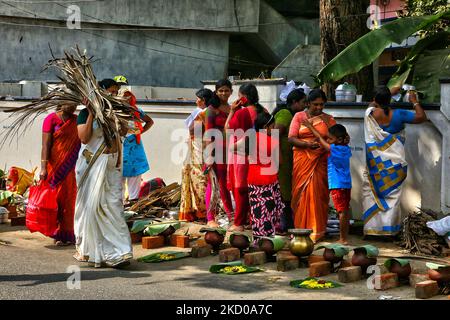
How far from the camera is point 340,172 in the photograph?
987cm

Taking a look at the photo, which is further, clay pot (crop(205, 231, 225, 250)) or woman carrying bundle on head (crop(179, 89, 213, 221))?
woman carrying bundle on head (crop(179, 89, 213, 221))

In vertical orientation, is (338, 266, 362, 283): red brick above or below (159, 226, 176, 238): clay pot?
below

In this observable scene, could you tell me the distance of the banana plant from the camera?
11367 millimetres

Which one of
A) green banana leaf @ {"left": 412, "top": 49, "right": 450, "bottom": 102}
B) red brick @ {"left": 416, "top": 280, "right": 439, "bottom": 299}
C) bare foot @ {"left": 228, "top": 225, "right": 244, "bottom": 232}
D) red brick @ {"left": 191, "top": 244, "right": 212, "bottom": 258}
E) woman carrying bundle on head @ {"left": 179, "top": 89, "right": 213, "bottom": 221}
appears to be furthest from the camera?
woman carrying bundle on head @ {"left": 179, "top": 89, "right": 213, "bottom": 221}

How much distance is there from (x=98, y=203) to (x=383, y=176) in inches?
134

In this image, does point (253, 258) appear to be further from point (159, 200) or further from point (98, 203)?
point (159, 200)

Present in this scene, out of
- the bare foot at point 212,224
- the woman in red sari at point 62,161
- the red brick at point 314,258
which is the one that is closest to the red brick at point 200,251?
the red brick at point 314,258

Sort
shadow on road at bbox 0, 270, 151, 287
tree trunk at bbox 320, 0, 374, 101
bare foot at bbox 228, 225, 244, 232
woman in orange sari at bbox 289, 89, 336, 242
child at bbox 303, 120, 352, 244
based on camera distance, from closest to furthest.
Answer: shadow on road at bbox 0, 270, 151, 287, child at bbox 303, 120, 352, 244, woman in orange sari at bbox 289, 89, 336, 242, bare foot at bbox 228, 225, 244, 232, tree trunk at bbox 320, 0, 374, 101

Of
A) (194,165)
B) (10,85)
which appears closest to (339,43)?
(194,165)

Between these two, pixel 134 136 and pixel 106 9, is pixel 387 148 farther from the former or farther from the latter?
pixel 106 9

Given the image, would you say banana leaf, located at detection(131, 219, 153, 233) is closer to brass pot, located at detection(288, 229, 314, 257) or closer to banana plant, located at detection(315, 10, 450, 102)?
brass pot, located at detection(288, 229, 314, 257)

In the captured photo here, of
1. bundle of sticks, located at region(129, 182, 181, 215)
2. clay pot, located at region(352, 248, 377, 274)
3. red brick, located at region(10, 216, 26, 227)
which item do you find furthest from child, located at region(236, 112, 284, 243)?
red brick, located at region(10, 216, 26, 227)

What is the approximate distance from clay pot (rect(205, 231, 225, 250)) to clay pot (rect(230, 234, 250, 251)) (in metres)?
0.30

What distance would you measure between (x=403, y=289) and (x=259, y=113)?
3251 millimetres
